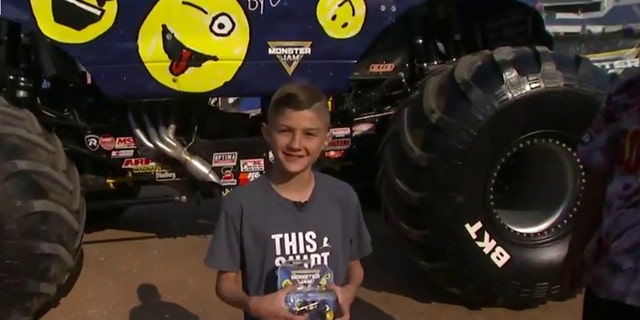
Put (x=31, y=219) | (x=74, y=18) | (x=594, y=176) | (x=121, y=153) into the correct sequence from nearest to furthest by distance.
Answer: (x=594, y=176), (x=31, y=219), (x=74, y=18), (x=121, y=153)

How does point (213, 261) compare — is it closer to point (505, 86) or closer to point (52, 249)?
point (52, 249)

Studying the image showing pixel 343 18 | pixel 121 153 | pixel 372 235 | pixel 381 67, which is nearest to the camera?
pixel 343 18

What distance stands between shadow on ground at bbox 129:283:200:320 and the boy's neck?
2067 millimetres

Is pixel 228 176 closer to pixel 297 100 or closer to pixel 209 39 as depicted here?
pixel 209 39

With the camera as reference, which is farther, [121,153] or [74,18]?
[121,153]

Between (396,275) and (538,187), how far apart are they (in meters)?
0.90

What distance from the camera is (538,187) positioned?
15.2ft

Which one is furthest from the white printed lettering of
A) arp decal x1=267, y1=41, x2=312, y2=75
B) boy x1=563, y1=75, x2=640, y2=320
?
arp decal x1=267, y1=41, x2=312, y2=75

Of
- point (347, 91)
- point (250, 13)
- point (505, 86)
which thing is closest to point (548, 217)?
point (505, 86)

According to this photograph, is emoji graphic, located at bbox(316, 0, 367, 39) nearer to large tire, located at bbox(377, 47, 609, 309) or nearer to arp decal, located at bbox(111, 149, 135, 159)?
large tire, located at bbox(377, 47, 609, 309)

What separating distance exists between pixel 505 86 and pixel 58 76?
2127 mm

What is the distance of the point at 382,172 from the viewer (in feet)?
14.9

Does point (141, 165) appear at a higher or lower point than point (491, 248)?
higher

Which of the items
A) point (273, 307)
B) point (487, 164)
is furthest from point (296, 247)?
point (487, 164)
